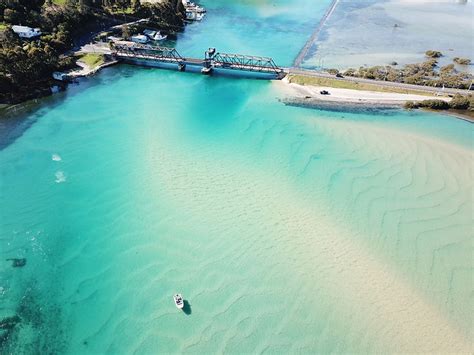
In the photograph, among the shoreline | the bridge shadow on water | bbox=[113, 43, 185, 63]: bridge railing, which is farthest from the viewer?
bbox=[113, 43, 185, 63]: bridge railing

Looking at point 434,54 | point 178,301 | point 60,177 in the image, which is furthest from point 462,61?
point 60,177

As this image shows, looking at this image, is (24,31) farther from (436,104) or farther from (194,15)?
(436,104)

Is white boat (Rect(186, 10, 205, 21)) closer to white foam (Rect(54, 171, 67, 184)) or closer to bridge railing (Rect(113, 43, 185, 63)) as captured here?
bridge railing (Rect(113, 43, 185, 63))

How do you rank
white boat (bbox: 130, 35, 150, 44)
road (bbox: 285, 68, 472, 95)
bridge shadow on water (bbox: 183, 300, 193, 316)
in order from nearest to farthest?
bridge shadow on water (bbox: 183, 300, 193, 316)
road (bbox: 285, 68, 472, 95)
white boat (bbox: 130, 35, 150, 44)

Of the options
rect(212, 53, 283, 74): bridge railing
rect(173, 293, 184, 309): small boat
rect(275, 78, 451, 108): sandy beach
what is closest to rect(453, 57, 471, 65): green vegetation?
rect(275, 78, 451, 108): sandy beach

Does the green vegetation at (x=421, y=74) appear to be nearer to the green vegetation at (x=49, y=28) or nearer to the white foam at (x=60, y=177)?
the white foam at (x=60, y=177)

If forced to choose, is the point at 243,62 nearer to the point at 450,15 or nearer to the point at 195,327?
the point at 195,327
